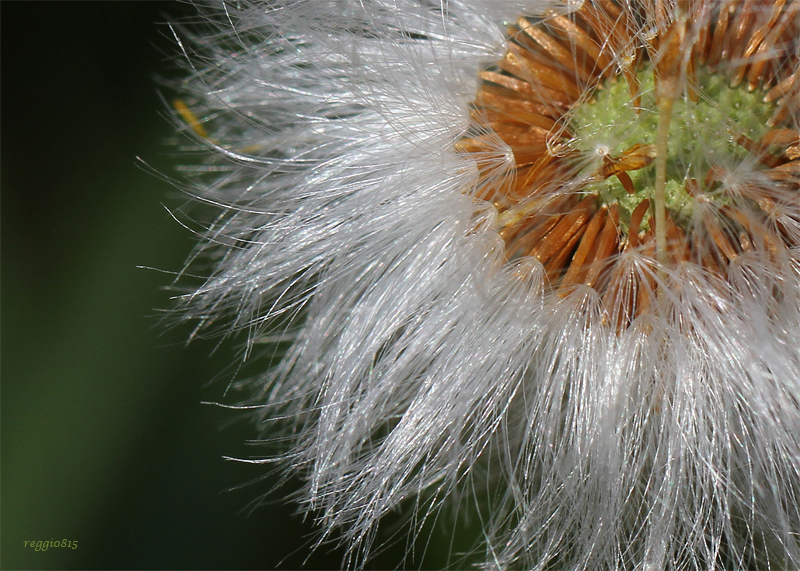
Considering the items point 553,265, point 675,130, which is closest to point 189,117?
→ point 553,265

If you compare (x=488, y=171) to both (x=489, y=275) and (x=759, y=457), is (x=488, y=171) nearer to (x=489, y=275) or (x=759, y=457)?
(x=489, y=275)

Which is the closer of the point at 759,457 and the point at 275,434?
the point at 759,457

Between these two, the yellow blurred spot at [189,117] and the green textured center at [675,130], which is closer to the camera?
the green textured center at [675,130]

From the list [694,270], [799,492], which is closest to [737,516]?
[799,492]

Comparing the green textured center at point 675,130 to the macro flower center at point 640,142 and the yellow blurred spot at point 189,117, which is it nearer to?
the macro flower center at point 640,142

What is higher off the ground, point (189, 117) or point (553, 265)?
point (189, 117)

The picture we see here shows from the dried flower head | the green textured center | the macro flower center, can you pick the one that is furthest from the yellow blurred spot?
the green textured center

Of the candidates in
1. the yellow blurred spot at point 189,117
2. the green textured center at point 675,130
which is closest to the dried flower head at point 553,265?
the green textured center at point 675,130

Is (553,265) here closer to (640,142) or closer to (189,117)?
(640,142)
